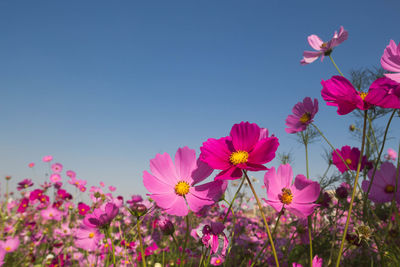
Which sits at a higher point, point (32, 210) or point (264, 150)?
point (32, 210)

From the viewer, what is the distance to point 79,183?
294 centimetres

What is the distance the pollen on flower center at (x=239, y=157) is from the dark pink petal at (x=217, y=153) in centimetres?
1

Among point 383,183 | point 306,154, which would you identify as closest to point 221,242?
point 306,154

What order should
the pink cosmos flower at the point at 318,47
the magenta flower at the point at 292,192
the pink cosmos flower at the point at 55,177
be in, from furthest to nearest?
the pink cosmos flower at the point at 55,177 → the pink cosmos flower at the point at 318,47 → the magenta flower at the point at 292,192

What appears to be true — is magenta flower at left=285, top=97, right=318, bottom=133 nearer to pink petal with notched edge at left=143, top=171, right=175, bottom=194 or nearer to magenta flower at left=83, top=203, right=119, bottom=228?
pink petal with notched edge at left=143, top=171, right=175, bottom=194

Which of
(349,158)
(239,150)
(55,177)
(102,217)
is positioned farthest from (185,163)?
(55,177)

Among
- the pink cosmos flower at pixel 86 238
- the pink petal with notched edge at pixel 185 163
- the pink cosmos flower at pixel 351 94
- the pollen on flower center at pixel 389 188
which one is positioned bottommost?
the pink cosmos flower at pixel 86 238

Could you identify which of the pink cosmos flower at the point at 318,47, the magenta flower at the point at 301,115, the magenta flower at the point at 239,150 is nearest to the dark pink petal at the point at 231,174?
the magenta flower at the point at 239,150

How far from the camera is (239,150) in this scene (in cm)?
59

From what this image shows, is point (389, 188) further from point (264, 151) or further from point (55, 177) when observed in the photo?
point (55, 177)

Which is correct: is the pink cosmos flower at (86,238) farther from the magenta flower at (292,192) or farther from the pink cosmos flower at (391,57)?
the pink cosmos flower at (391,57)

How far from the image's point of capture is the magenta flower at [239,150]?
53 centimetres

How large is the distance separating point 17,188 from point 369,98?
333 centimetres

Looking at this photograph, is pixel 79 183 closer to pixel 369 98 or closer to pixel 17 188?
pixel 17 188
